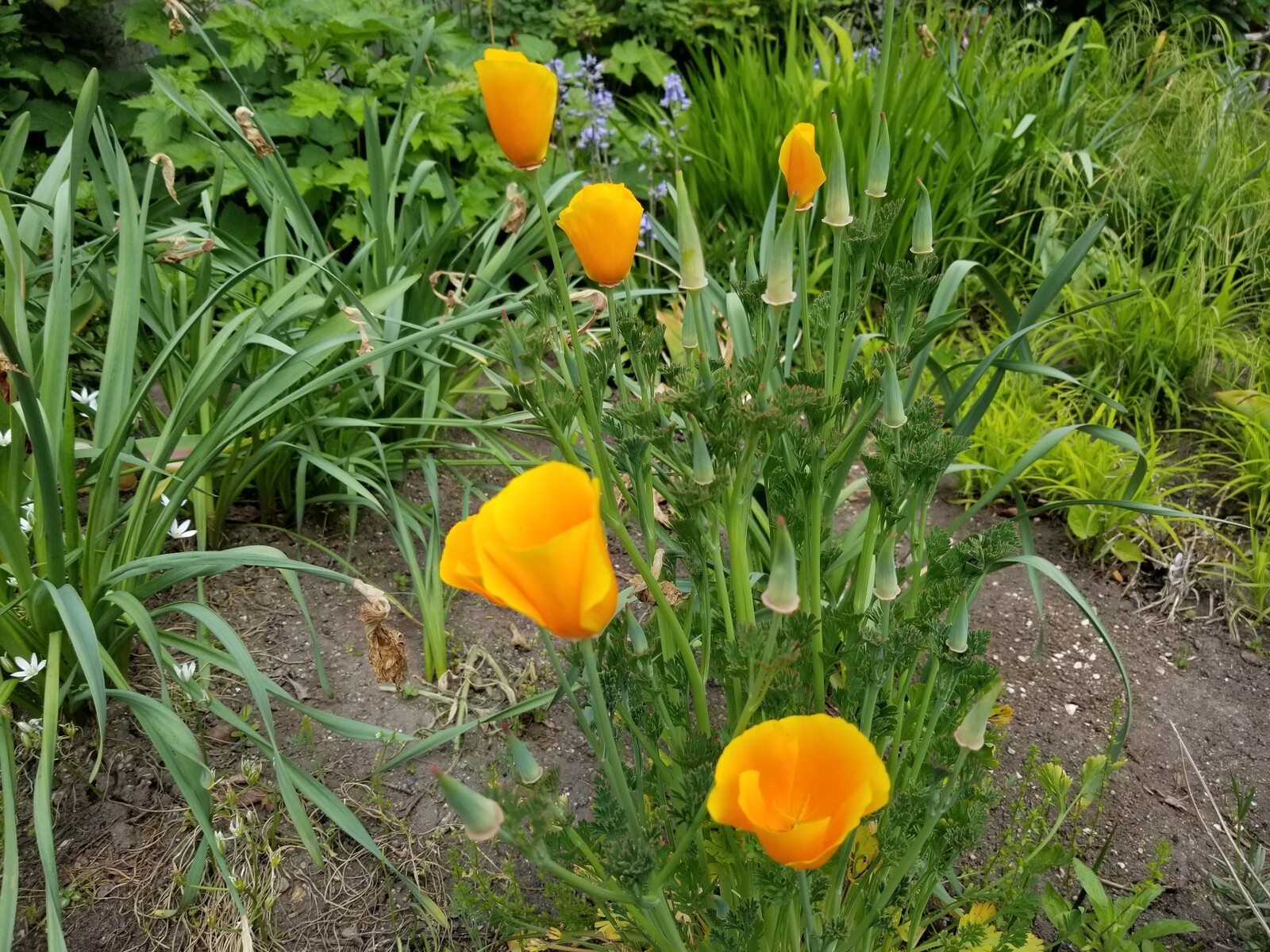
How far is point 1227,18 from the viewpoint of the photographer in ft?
16.7

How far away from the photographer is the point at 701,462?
2.84 feet

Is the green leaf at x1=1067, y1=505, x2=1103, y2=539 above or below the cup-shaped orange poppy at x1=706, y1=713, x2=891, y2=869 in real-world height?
below

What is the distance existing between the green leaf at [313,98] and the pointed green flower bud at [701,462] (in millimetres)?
2287

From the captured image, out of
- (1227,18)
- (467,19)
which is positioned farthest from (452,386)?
(1227,18)

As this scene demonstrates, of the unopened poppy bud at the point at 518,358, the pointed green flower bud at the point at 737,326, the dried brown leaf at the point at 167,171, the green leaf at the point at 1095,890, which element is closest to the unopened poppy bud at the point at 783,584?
the unopened poppy bud at the point at 518,358

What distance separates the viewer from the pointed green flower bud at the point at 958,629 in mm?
932

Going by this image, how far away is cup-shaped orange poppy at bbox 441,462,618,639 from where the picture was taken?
0.66 meters

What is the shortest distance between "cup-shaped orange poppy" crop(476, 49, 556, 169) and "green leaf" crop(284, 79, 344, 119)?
1896mm

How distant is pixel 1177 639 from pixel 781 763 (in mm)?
1724

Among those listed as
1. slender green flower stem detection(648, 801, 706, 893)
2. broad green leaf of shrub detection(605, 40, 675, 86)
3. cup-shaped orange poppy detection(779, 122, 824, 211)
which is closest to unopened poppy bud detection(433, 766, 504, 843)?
slender green flower stem detection(648, 801, 706, 893)

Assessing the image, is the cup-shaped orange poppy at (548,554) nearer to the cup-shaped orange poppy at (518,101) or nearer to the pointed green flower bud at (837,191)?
the cup-shaped orange poppy at (518,101)

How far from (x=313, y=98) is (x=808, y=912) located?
2653 mm

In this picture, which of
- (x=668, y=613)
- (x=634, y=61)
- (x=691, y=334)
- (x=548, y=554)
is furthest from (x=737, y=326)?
(x=634, y=61)

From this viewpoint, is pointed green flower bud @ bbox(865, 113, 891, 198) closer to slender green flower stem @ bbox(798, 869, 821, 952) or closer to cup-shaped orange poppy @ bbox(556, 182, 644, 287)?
cup-shaped orange poppy @ bbox(556, 182, 644, 287)
